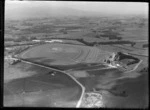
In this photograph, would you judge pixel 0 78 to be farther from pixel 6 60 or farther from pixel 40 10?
pixel 40 10

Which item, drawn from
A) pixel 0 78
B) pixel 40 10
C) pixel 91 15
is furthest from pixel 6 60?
pixel 91 15

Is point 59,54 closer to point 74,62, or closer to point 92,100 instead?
point 74,62

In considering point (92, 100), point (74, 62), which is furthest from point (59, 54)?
point (92, 100)

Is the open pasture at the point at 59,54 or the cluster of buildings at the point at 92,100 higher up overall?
the open pasture at the point at 59,54

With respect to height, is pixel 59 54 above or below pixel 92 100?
above

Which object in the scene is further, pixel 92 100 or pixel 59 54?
pixel 59 54

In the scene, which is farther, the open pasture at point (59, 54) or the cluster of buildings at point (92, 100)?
the open pasture at point (59, 54)

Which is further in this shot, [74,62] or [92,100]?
[74,62]

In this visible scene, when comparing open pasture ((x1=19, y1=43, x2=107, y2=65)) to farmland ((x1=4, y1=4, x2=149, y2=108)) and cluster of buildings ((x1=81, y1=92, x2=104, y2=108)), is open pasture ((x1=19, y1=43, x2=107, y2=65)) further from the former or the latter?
cluster of buildings ((x1=81, y1=92, x2=104, y2=108))

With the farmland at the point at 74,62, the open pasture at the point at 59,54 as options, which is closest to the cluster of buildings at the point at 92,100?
the farmland at the point at 74,62

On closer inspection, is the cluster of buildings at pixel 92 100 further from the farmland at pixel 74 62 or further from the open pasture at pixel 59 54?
the open pasture at pixel 59 54

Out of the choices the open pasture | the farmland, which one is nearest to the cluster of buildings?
the farmland
